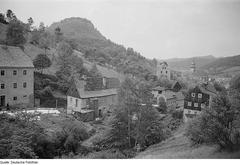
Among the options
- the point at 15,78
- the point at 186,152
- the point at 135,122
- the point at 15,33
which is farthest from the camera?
the point at 15,33

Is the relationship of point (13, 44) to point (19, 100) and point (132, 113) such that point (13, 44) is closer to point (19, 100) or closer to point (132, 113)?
point (19, 100)

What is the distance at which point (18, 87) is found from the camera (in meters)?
8.23

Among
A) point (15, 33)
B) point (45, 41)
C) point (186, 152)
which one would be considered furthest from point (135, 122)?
point (45, 41)


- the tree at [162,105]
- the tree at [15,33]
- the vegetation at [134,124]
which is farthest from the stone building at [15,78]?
the tree at [162,105]

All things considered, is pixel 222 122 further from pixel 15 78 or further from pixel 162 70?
pixel 15 78

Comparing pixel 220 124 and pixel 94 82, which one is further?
pixel 94 82

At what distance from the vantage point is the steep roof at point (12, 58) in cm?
804

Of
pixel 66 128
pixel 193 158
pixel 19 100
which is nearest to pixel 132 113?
pixel 66 128

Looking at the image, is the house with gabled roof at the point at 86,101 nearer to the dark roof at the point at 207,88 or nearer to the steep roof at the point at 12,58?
the steep roof at the point at 12,58

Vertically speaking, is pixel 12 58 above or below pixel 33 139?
above

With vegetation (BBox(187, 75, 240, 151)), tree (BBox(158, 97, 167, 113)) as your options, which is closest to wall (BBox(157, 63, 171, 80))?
tree (BBox(158, 97, 167, 113))

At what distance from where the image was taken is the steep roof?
8039mm

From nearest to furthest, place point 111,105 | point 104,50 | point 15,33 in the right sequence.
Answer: point 111,105 < point 15,33 < point 104,50

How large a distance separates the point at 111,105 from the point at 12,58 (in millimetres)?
4417
